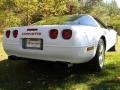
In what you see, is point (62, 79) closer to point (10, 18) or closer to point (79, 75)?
point (79, 75)

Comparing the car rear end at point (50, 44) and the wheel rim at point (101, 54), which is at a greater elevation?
the car rear end at point (50, 44)

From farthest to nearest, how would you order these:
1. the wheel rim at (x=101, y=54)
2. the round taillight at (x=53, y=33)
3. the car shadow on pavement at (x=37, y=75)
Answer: the wheel rim at (x=101, y=54) → the car shadow on pavement at (x=37, y=75) → the round taillight at (x=53, y=33)

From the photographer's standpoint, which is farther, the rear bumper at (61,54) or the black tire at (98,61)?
the black tire at (98,61)

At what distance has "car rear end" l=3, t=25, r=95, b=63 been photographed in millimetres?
5570

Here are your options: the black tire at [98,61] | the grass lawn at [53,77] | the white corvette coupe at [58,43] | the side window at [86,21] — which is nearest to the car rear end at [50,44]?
the white corvette coupe at [58,43]

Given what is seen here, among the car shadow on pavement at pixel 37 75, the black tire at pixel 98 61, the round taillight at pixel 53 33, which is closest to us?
the round taillight at pixel 53 33

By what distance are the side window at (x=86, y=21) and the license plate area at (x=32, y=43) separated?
3.49ft

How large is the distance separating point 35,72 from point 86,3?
40694mm

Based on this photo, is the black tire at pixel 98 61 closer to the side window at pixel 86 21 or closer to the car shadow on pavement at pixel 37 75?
the car shadow on pavement at pixel 37 75

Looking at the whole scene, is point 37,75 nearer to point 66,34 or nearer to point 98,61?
point 98,61

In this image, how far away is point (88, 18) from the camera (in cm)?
697

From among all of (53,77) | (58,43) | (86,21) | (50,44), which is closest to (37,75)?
(53,77)

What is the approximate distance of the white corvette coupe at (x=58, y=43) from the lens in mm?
5582

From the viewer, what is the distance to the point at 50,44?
5.69 meters
